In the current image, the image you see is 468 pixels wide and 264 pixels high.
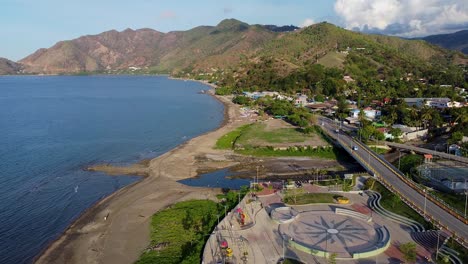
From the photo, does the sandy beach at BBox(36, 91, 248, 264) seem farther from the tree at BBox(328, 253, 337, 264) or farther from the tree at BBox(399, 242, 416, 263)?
the tree at BBox(399, 242, 416, 263)

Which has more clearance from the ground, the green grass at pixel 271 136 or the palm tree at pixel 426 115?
the palm tree at pixel 426 115

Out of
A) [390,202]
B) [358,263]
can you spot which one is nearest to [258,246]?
[358,263]

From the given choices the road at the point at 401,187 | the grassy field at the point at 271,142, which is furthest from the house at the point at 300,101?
the road at the point at 401,187

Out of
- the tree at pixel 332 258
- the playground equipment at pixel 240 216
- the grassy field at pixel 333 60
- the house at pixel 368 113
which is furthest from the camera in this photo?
the grassy field at pixel 333 60

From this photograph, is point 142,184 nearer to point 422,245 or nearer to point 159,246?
point 159,246

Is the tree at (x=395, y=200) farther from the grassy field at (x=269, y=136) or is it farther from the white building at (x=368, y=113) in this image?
the white building at (x=368, y=113)

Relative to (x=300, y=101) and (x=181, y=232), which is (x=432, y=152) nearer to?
(x=181, y=232)
